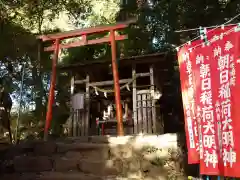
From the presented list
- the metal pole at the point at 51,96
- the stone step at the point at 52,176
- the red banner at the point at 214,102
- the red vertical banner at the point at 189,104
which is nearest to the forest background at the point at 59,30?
the metal pole at the point at 51,96

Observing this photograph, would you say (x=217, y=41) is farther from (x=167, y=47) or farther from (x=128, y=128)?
(x=167, y=47)

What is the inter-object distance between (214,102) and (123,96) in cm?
853

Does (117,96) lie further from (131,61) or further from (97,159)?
(131,61)

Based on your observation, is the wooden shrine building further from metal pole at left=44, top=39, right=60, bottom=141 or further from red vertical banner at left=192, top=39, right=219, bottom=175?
red vertical banner at left=192, top=39, right=219, bottom=175

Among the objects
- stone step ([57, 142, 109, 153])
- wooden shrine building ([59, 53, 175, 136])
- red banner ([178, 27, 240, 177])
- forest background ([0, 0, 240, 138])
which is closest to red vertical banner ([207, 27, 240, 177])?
red banner ([178, 27, 240, 177])

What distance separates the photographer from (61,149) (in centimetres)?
988

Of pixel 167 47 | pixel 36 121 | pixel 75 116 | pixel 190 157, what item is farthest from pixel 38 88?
pixel 190 157

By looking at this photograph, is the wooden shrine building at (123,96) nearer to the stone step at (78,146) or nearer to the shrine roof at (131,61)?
the shrine roof at (131,61)

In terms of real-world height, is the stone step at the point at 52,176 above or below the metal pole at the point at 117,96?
below

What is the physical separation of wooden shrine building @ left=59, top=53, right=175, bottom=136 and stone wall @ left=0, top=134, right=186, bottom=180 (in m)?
2.18

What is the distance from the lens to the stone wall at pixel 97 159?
8.41 m

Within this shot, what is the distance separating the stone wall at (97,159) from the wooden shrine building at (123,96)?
85.8 inches

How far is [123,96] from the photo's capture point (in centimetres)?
1409

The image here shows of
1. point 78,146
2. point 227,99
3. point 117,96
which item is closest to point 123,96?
point 117,96
